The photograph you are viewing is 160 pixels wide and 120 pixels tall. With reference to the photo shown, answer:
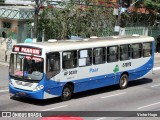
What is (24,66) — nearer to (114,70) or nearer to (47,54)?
(47,54)

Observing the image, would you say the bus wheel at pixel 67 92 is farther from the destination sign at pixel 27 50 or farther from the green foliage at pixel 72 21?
the green foliage at pixel 72 21

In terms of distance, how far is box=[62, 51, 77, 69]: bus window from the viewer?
17.0 meters

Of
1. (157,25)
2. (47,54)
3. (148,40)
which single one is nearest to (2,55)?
(148,40)

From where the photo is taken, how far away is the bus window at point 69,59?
1705 centimetres

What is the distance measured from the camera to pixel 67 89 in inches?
685

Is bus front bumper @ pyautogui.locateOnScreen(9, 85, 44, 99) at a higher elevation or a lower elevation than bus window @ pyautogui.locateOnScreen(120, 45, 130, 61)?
lower

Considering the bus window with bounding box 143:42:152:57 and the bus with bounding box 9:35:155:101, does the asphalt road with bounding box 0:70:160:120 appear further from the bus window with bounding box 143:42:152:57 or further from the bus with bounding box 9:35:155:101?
the bus window with bounding box 143:42:152:57

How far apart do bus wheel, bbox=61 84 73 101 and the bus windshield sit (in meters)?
1.64

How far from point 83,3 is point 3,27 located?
698 cm

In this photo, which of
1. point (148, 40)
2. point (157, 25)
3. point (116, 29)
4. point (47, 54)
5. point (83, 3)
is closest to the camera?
point (47, 54)

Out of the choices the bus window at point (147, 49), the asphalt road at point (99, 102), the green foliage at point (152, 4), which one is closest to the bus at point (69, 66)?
the asphalt road at point (99, 102)

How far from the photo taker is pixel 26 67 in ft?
54.0

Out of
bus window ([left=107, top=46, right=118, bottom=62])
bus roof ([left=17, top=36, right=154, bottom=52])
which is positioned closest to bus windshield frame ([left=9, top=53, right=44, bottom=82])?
bus roof ([left=17, top=36, right=154, bottom=52])

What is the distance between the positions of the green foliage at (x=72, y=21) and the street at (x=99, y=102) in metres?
9.33
